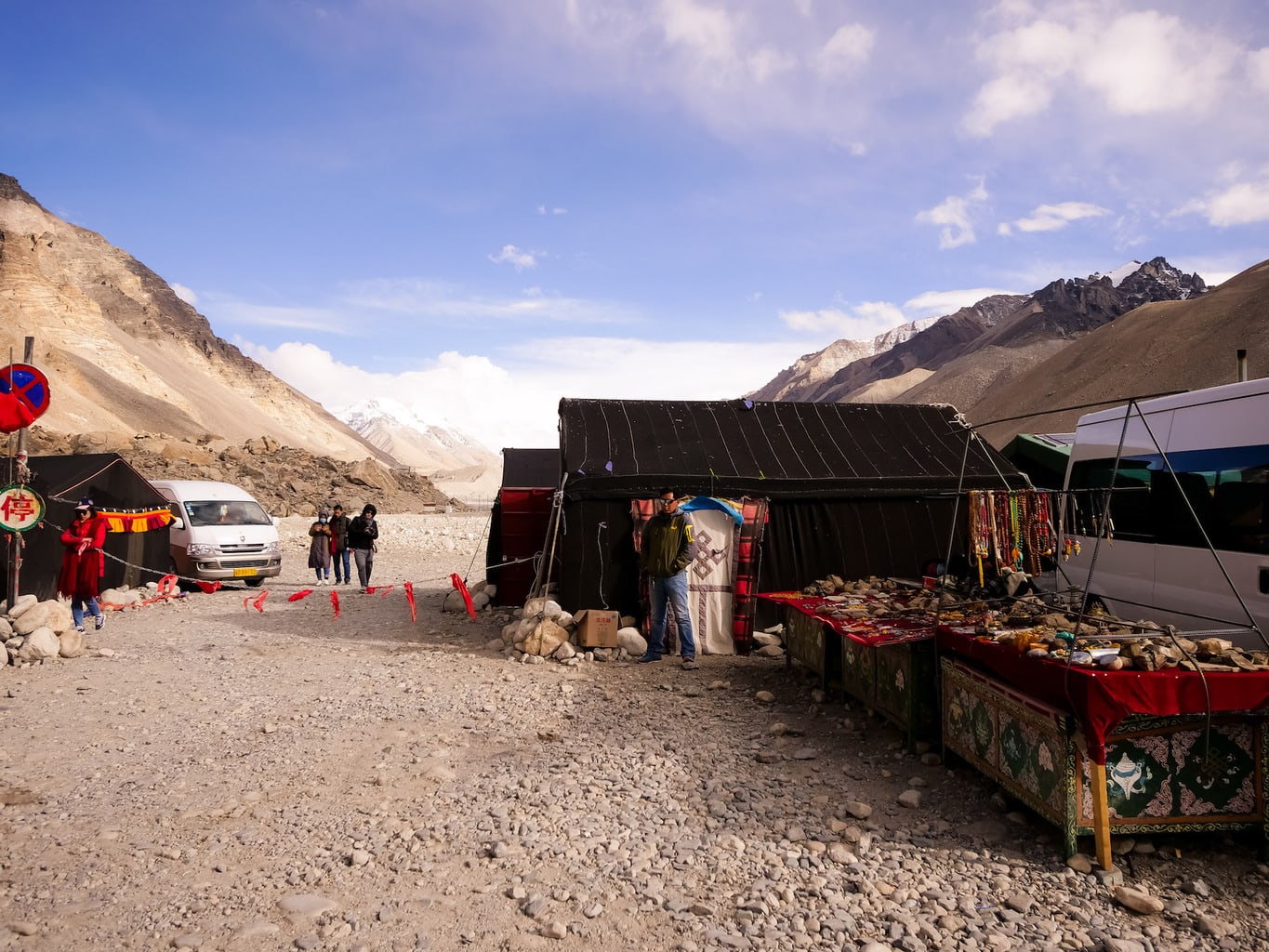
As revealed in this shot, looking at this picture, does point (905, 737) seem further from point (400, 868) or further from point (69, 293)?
point (69, 293)

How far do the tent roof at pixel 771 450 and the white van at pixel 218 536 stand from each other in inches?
296

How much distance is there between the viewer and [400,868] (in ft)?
14.3

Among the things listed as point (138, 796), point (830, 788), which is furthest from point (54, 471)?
point (830, 788)

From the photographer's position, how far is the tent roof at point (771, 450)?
34.2 feet

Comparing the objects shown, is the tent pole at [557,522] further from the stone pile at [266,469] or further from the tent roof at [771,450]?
the stone pile at [266,469]

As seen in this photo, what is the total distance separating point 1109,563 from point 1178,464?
137 centimetres

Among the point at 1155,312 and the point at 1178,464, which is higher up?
the point at 1155,312

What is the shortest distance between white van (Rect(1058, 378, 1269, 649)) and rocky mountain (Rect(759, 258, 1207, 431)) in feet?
215

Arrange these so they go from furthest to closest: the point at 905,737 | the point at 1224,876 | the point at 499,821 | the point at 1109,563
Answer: the point at 1109,563, the point at 905,737, the point at 499,821, the point at 1224,876

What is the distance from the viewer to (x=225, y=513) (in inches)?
641

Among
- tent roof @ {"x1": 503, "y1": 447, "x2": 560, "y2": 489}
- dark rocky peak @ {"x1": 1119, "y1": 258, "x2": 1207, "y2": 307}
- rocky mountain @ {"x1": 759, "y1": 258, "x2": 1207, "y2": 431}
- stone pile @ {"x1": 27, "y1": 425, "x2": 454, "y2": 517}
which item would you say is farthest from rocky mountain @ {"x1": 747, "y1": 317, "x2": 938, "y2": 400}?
tent roof @ {"x1": 503, "y1": 447, "x2": 560, "y2": 489}

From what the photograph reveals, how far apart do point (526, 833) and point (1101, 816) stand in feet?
10.1

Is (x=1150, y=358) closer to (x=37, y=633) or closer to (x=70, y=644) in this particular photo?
(x=70, y=644)

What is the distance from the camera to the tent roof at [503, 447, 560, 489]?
25547 mm
